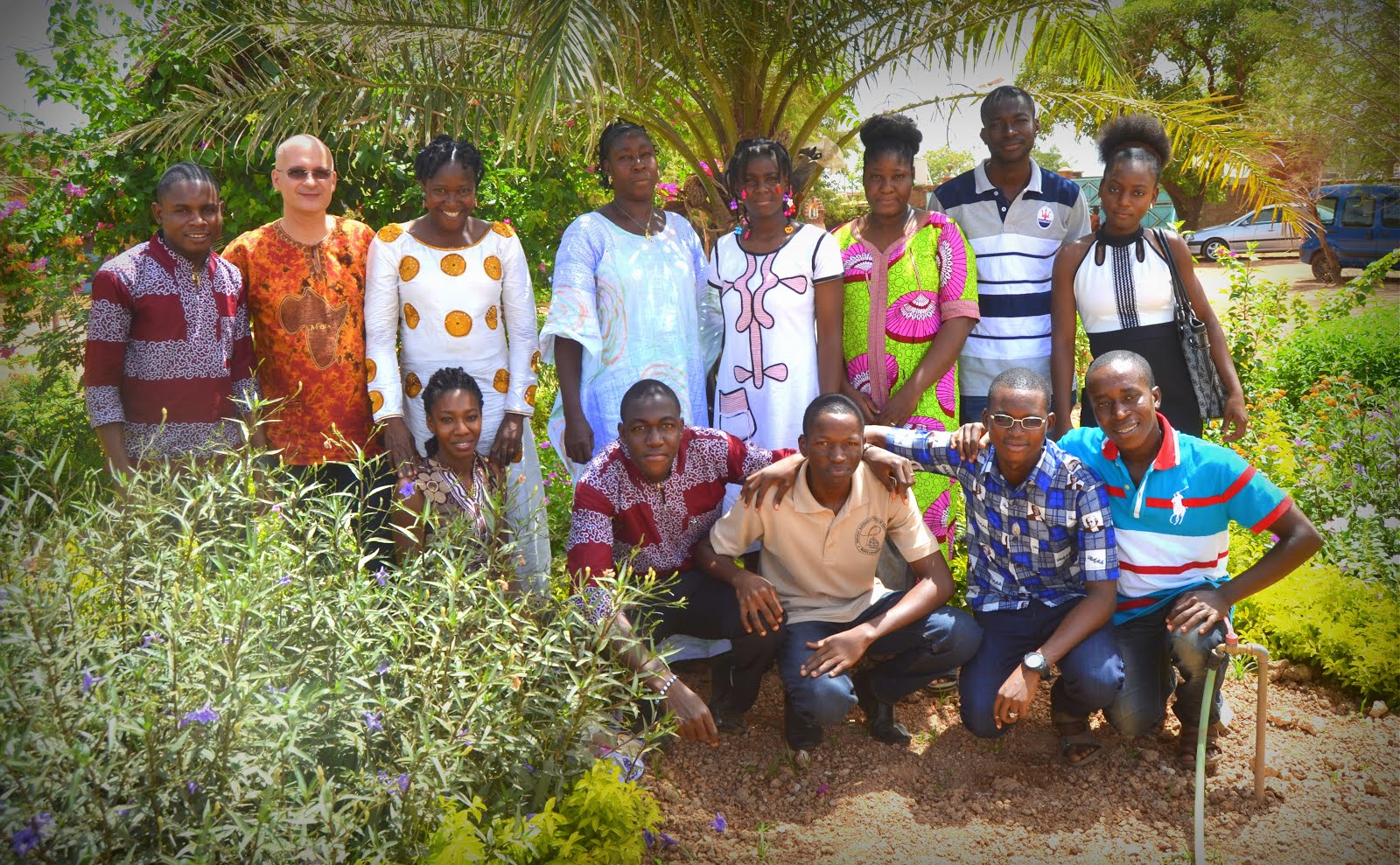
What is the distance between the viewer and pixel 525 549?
157 inches

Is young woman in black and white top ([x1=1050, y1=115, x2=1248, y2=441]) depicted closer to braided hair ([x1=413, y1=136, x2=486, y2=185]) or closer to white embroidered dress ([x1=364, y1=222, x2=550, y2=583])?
white embroidered dress ([x1=364, y1=222, x2=550, y2=583])

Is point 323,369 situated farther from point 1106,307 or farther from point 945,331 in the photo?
point 1106,307

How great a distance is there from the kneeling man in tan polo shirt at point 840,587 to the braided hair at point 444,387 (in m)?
0.94

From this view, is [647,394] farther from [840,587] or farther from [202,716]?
[202,716]

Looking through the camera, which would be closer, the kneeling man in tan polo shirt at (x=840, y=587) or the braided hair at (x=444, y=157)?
the kneeling man in tan polo shirt at (x=840, y=587)

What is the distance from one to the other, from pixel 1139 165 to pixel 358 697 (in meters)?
3.09

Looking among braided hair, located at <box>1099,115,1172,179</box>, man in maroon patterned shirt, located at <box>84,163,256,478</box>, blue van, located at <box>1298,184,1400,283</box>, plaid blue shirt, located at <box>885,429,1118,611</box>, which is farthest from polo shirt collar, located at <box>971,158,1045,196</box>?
blue van, located at <box>1298,184,1400,283</box>

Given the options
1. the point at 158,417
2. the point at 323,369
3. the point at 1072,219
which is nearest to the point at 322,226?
the point at 323,369

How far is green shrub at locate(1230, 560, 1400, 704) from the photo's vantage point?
3.54 metres

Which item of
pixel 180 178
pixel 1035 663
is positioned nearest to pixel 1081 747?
pixel 1035 663

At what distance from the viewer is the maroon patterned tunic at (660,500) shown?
3.38m

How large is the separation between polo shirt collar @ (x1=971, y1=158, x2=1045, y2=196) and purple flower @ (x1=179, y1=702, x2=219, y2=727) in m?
3.21

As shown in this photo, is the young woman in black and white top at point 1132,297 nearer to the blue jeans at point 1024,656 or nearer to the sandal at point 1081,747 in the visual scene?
the blue jeans at point 1024,656

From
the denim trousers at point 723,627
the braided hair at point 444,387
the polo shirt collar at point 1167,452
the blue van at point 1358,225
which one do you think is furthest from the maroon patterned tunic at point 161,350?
the blue van at point 1358,225
